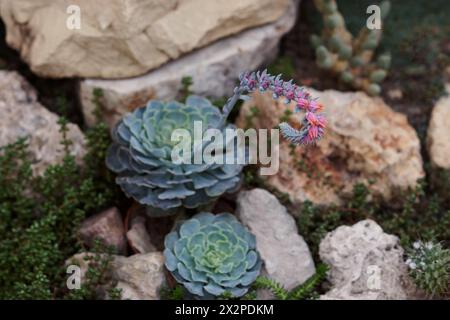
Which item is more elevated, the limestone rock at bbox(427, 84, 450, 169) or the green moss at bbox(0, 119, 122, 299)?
the limestone rock at bbox(427, 84, 450, 169)

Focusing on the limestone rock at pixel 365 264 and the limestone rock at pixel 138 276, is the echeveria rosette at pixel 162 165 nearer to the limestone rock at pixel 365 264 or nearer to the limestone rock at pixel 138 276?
the limestone rock at pixel 138 276

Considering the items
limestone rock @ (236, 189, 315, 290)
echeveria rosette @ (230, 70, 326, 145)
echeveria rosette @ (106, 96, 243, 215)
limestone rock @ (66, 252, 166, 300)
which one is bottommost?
limestone rock @ (66, 252, 166, 300)

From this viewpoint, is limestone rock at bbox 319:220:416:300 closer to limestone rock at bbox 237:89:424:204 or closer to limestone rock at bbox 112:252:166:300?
limestone rock at bbox 237:89:424:204

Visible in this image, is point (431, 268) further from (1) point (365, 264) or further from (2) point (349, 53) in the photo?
(2) point (349, 53)

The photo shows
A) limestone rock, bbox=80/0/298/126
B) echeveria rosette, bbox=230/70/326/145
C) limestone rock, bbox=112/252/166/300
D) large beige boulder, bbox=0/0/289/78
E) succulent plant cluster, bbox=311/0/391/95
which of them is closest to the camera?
echeveria rosette, bbox=230/70/326/145

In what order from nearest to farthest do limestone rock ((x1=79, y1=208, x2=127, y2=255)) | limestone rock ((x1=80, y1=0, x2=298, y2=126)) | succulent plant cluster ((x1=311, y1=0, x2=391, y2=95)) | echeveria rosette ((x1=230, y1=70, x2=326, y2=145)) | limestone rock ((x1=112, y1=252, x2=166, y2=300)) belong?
1. echeveria rosette ((x1=230, y1=70, x2=326, y2=145))
2. limestone rock ((x1=112, y1=252, x2=166, y2=300))
3. limestone rock ((x1=79, y1=208, x2=127, y2=255))
4. limestone rock ((x1=80, y1=0, x2=298, y2=126))
5. succulent plant cluster ((x1=311, y1=0, x2=391, y2=95))

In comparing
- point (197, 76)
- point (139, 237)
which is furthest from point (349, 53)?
point (139, 237)

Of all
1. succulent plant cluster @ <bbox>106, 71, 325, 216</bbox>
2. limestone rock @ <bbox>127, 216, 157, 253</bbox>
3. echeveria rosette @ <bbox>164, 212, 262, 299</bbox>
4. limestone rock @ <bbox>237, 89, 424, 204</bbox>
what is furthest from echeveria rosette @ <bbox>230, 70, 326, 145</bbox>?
limestone rock @ <bbox>127, 216, 157, 253</bbox>
